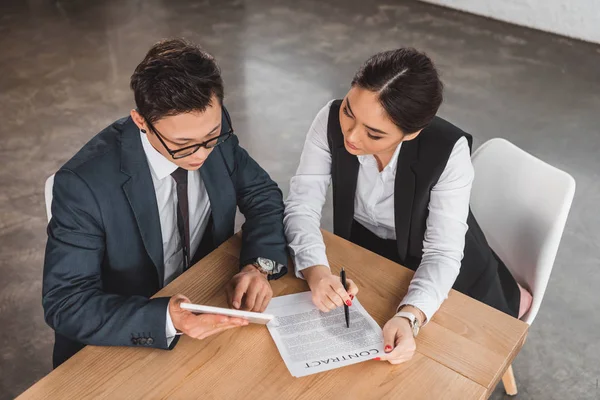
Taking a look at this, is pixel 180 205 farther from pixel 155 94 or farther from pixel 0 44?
pixel 0 44

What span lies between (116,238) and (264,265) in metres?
0.40

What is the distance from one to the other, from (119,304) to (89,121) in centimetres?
299

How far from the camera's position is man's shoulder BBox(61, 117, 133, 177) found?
Result: 174cm

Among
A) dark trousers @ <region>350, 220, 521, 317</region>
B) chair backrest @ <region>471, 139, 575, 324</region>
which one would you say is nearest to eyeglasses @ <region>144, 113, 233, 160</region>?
dark trousers @ <region>350, 220, 521, 317</region>

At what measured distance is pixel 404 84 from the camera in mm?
1838

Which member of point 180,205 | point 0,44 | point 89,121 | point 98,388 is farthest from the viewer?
point 0,44

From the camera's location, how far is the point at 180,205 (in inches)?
77.2

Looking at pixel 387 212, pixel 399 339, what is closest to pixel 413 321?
pixel 399 339

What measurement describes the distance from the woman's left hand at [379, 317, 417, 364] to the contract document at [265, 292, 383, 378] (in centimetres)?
3

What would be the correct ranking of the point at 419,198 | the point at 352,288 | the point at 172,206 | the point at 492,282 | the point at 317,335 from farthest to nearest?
the point at 492,282 → the point at 419,198 → the point at 172,206 → the point at 352,288 → the point at 317,335

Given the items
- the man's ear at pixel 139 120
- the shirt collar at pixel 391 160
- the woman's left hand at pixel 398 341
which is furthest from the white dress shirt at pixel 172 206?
the woman's left hand at pixel 398 341

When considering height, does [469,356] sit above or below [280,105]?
above

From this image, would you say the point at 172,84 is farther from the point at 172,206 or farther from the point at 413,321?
the point at 413,321

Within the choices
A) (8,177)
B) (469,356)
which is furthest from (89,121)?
(469,356)
